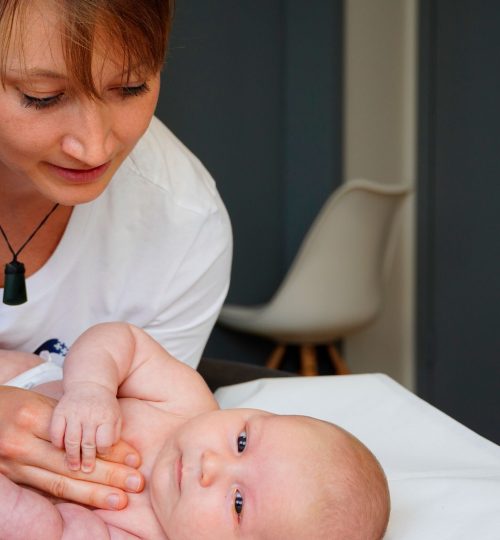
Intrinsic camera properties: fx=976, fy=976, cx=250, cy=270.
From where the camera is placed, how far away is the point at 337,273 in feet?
12.3

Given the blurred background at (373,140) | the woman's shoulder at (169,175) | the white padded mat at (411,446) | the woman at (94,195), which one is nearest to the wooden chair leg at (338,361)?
the blurred background at (373,140)

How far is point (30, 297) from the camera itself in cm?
181

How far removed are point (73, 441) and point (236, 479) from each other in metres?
0.24

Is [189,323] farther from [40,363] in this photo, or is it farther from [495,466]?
[495,466]

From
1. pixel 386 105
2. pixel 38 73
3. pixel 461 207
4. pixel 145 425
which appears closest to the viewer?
pixel 38 73

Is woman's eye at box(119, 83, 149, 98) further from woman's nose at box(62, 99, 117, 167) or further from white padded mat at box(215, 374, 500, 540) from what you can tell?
white padded mat at box(215, 374, 500, 540)

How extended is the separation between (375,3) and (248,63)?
62 cm

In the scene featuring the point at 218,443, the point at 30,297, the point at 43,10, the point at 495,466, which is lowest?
the point at 495,466

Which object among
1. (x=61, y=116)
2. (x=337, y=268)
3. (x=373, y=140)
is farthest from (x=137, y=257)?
(x=373, y=140)

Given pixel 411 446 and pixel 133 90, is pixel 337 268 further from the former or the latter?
pixel 133 90

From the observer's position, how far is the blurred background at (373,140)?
12.7ft

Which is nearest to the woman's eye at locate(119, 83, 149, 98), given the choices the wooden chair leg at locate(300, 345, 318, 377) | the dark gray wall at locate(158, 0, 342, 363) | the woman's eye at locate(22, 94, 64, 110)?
the woman's eye at locate(22, 94, 64, 110)

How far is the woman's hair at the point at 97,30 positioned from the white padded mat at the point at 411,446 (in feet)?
2.61

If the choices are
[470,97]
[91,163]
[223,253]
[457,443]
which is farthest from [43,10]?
[470,97]
